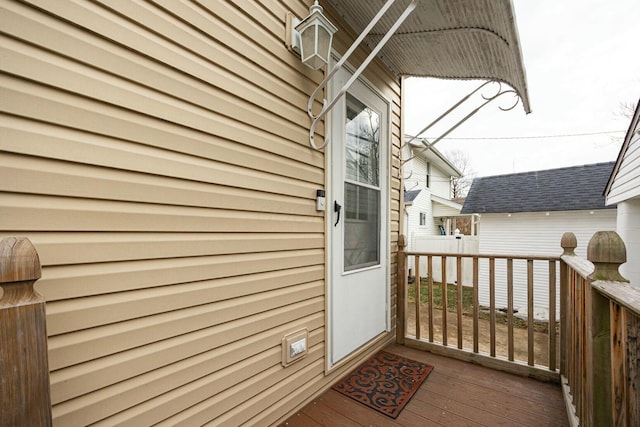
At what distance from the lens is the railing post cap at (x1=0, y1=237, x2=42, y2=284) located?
630mm

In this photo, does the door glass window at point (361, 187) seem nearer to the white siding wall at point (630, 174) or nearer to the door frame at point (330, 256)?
the door frame at point (330, 256)

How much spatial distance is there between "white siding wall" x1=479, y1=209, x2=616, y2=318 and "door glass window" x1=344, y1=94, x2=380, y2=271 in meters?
6.39

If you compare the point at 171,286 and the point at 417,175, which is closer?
the point at 171,286

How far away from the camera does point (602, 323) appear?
1066 mm

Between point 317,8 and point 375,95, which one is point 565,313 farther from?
point 317,8

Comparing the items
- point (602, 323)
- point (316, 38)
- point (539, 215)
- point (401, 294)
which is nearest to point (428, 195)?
point (539, 215)

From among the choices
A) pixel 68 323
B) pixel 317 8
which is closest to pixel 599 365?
pixel 68 323

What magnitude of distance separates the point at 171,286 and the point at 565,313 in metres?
2.78

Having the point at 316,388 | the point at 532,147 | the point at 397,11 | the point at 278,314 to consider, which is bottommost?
the point at 316,388

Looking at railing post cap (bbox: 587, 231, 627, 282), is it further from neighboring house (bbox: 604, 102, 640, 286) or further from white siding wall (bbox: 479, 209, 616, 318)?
white siding wall (bbox: 479, 209, 616, 318)

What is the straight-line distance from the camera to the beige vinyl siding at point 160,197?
34.2 inches

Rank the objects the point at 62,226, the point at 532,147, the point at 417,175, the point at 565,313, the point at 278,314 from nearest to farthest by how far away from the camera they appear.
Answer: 1. the point at 62,226
2. the point at 278,314
3. the point at 565,313
4. the point at 417,175
5. the point at 532,147

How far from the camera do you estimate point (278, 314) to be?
1672 mm

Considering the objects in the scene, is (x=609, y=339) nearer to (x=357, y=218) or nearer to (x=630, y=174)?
(x=357, y=218)
